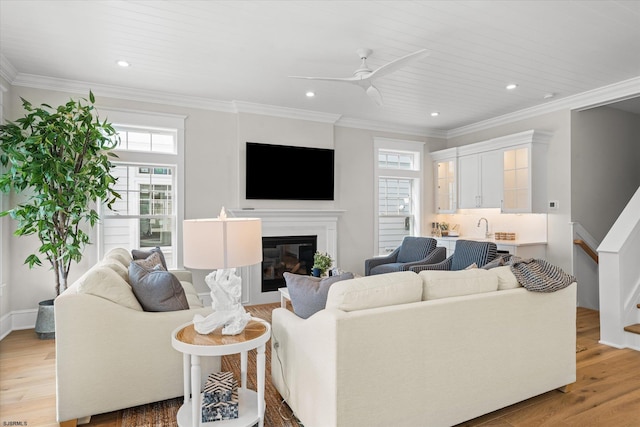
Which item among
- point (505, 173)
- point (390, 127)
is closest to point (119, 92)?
point (390, 127)

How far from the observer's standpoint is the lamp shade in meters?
2.09

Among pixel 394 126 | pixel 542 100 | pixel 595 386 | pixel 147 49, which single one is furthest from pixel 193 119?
pixel 595 386

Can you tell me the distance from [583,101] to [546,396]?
12.7 feet

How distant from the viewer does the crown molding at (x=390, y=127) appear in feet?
19.4

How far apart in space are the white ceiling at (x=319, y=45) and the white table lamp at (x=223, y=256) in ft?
5.50

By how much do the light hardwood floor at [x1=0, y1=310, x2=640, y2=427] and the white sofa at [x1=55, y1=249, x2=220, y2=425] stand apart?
198 mm

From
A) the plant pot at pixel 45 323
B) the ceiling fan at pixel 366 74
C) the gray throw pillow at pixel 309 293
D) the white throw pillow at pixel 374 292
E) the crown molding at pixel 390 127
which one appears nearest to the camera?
the white throw pillow at pixel 374 292

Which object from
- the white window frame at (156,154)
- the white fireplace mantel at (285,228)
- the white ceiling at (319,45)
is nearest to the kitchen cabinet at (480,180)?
the white ceiling at (319,45)

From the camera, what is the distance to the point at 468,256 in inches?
179

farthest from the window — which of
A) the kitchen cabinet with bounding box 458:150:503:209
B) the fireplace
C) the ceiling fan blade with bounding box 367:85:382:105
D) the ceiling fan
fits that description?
the ceiling fan

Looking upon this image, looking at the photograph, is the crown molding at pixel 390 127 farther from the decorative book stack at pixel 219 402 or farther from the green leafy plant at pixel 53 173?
the decorative book stack at pixel 219 402

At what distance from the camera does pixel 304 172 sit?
551 centimetres

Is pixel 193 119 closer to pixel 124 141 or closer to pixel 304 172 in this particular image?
pixel 124 141

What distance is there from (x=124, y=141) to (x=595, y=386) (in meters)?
5.29
